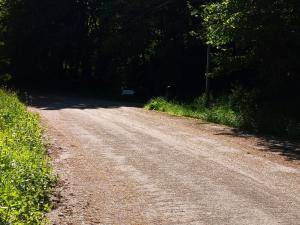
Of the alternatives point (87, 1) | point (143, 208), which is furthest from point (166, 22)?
point (143, 208)

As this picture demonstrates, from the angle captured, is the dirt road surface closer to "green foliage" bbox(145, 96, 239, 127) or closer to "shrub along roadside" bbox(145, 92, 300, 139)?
"shrub along roadside" bbox(145, 92, 300, 139)

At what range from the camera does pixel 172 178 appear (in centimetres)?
1030

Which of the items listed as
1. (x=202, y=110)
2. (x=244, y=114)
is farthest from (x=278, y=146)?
(x=202, y=110)

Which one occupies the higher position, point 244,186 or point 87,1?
point 87,1

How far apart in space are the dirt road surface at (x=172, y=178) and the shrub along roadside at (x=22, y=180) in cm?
36

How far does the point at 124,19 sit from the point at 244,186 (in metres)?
33.1

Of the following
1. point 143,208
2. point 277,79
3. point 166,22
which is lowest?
point 143,208

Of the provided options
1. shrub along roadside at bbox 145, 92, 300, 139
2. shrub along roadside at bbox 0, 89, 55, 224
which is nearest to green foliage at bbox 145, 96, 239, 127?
shrub along roadside at bbox 145, 92, 300, 139

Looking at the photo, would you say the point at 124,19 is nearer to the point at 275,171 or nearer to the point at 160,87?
the point at 160,87

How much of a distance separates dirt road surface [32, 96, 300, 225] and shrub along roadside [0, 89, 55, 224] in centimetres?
36

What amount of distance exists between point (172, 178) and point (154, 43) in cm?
3305

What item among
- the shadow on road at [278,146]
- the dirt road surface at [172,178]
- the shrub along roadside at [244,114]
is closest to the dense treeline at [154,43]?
the shrub along roadside at [244,114]

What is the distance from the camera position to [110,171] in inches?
432

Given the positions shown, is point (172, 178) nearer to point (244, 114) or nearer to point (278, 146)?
point (278, 146)
